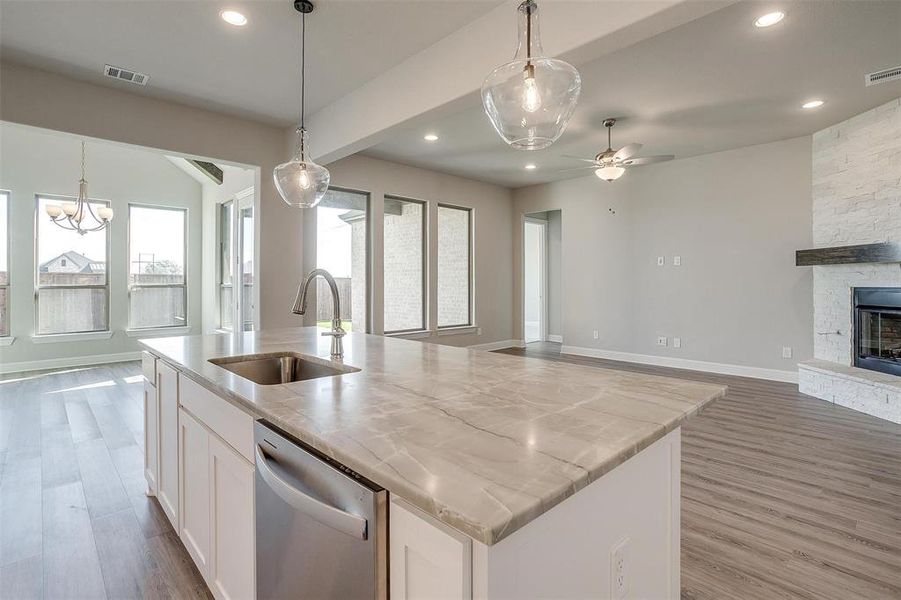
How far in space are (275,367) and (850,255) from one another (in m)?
5.07

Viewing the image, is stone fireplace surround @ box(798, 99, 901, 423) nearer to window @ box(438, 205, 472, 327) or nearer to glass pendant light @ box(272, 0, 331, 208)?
window @ box(438, 205, 472, 327)

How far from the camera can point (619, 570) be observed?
3.38ft

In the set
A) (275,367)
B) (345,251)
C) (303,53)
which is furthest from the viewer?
(345,251)

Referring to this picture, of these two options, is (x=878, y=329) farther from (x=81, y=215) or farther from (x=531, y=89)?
(x=81, y=215)

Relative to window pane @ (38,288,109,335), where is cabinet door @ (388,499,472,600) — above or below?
below

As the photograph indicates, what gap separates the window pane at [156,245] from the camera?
23.0 feet

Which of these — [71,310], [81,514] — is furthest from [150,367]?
[71,310]

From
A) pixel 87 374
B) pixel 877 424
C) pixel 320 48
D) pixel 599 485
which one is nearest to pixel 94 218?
pixel 87 374

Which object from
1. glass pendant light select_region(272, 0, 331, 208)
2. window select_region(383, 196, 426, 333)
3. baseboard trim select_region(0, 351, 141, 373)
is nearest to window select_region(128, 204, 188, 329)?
baseboard trim select_region(0, 351, 141, 373)

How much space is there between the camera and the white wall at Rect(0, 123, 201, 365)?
5.94 metres

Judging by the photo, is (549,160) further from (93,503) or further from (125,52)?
(93,503)

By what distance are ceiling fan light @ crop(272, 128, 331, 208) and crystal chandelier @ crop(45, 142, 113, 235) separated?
16.0ft

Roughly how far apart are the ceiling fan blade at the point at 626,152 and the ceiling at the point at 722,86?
14.3 inches

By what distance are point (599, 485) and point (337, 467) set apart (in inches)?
22.4
